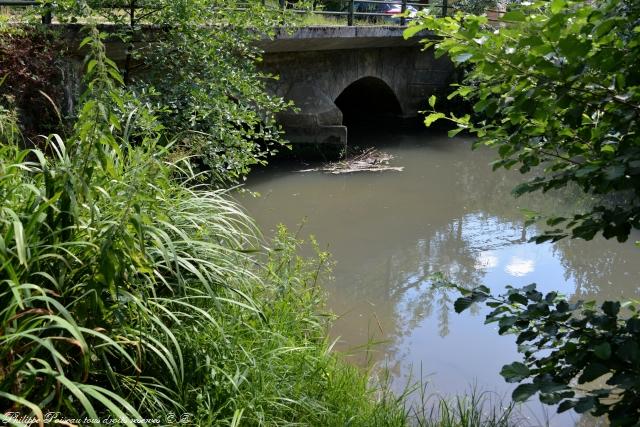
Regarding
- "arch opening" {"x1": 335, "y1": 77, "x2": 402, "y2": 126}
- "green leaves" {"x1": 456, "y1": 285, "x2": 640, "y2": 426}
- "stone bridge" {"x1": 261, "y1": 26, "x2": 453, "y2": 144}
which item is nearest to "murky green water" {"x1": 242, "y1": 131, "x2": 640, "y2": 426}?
"stone bridge" {"x1": 261, "y1": 26, "x2": 453, "y2": 144}

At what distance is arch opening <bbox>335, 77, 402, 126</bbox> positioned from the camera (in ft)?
51.1

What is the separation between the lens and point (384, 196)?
30.5ft

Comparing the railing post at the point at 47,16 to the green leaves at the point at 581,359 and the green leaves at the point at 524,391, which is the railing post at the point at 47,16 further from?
the green leaves at the point at 524,391

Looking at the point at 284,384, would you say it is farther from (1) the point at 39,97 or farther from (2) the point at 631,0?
(1) the point at 39,97

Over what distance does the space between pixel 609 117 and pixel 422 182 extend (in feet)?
27.8

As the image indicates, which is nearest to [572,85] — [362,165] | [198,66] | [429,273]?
[198,66]

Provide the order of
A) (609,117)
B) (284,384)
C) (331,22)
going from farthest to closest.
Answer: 1. (331,22)
2. (284,384)
3. (609,117)

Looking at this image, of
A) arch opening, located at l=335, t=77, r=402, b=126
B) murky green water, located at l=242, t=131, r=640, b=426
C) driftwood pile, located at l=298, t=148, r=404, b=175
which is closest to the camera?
murky green water, located at l=242, t=131, r=640, b=426

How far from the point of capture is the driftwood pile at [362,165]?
1047 centimetres

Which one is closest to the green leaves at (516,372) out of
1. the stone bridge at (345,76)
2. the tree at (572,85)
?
the tree at (572,85)

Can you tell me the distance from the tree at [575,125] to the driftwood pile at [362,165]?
8.46 m

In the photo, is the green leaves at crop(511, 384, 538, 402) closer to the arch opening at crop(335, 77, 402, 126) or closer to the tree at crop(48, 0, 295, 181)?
the tree at crop(48, 0, 295, 181)

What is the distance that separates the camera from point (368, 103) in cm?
1659

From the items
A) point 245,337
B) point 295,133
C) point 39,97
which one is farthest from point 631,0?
point 295,133
